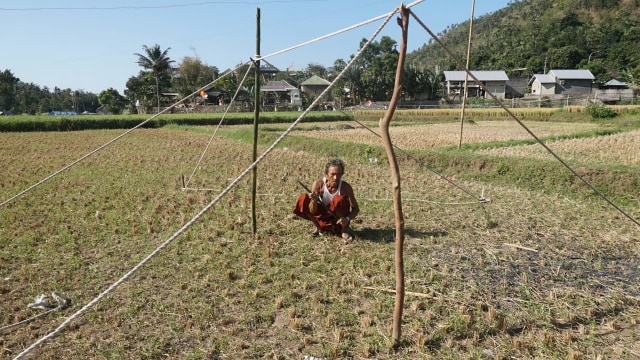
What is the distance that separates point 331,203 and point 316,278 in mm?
→ 1298

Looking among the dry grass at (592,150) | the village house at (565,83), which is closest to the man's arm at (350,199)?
the dry grass at (592,150)

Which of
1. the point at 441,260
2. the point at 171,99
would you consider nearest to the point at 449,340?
the point at 441,260

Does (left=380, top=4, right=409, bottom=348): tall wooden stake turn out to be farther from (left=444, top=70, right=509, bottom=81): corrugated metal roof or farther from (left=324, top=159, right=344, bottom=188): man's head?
(left=444, top=70, right=509, bottom=81): corrugated metal roof

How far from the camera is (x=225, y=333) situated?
321 cm

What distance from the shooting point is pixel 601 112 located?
23.4m

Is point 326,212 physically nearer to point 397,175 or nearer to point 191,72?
point 397,175

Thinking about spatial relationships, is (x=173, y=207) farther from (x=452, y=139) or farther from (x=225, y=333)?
(x=452, y=139)

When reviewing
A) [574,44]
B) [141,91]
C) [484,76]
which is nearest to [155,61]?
[141,91]

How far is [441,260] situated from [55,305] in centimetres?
389

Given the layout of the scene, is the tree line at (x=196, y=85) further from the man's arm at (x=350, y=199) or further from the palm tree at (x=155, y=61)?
the man's arm at (x=350, y=199)

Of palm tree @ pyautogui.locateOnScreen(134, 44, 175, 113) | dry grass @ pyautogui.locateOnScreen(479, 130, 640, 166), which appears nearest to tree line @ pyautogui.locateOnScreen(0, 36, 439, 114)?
palm tree @ pyautogui.locateOnScreen(134, 44, 175, 113)

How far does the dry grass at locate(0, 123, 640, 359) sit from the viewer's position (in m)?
3.09

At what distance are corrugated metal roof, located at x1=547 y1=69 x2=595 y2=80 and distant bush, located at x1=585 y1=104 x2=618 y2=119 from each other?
3193 cm

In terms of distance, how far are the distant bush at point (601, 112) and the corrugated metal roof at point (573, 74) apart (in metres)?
31.9
